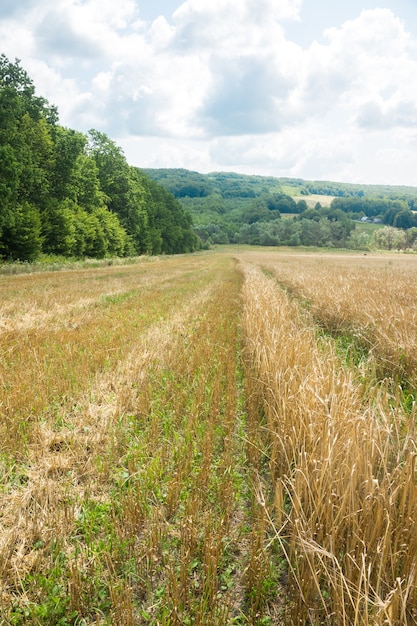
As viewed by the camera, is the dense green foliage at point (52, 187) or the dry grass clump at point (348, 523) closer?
the dry grass clump at point (348, 523)

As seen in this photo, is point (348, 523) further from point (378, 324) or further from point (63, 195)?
point (63, 195)

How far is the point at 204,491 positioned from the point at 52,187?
121 feet

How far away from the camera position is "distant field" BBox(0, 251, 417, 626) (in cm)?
207

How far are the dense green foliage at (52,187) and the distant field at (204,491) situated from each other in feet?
74.8

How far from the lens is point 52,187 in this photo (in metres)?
34.8

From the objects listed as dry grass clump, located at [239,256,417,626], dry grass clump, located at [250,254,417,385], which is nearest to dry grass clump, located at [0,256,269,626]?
dry grass clump, located at [239,256,417,626]

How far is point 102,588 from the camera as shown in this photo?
2.25 m

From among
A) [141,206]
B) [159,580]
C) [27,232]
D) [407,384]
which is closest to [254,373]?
[407,384]

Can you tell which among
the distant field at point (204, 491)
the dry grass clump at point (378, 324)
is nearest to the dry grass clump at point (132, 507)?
the distant field at point (204, 491)

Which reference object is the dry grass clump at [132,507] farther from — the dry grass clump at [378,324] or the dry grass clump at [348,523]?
the dry grass clump at [378,324]

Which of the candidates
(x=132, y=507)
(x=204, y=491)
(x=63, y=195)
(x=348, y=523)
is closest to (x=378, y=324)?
(x=204, y=491)

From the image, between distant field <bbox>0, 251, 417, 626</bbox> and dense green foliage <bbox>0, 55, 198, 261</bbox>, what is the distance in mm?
22806

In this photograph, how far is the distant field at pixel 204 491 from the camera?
A: 2.07 meters

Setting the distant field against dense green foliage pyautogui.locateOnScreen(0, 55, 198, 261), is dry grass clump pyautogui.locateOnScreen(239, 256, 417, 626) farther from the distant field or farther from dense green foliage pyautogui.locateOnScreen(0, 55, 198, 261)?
dense green foliage pyautogui.locateOnScreen(0, 55, 198, 261)
